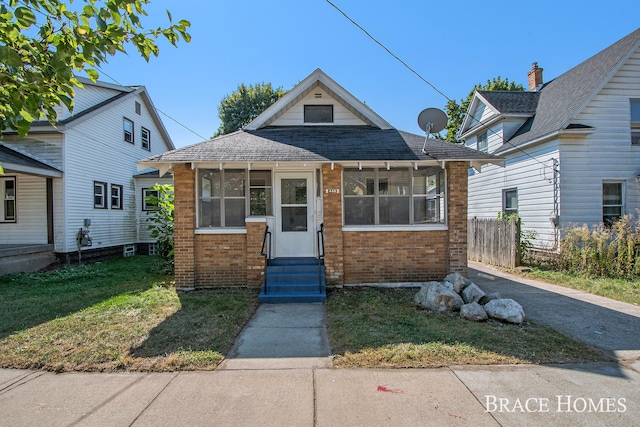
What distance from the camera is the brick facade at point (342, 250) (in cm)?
753

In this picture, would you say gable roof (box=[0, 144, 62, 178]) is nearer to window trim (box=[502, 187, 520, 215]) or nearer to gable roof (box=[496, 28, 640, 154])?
gable roof (box=[496, 28, 640, 154])

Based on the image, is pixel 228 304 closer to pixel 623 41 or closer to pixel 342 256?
pixel 342 256

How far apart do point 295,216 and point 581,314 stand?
589 cm

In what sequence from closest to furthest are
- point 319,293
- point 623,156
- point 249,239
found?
point 319,293 → point 249,239 → point 623,156

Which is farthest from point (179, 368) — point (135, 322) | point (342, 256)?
point (342, 256)

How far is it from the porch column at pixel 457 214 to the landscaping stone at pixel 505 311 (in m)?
2.10

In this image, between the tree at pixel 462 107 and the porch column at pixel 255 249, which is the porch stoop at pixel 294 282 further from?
the tree at pixel 462 107

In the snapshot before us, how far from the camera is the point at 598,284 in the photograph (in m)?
7.92

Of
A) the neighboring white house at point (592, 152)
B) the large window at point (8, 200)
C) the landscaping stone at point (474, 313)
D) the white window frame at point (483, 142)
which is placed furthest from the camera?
the white window frame at point (483, 142)

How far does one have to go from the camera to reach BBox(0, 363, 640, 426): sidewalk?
9.73 feet

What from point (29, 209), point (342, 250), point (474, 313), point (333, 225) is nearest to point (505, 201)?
point (342, 250)

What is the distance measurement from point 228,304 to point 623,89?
13.3 metres

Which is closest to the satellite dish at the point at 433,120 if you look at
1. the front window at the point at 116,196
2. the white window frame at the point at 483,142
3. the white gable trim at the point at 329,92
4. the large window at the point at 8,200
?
the white gable trim at the point at 329,92

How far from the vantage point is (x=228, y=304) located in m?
6.38
